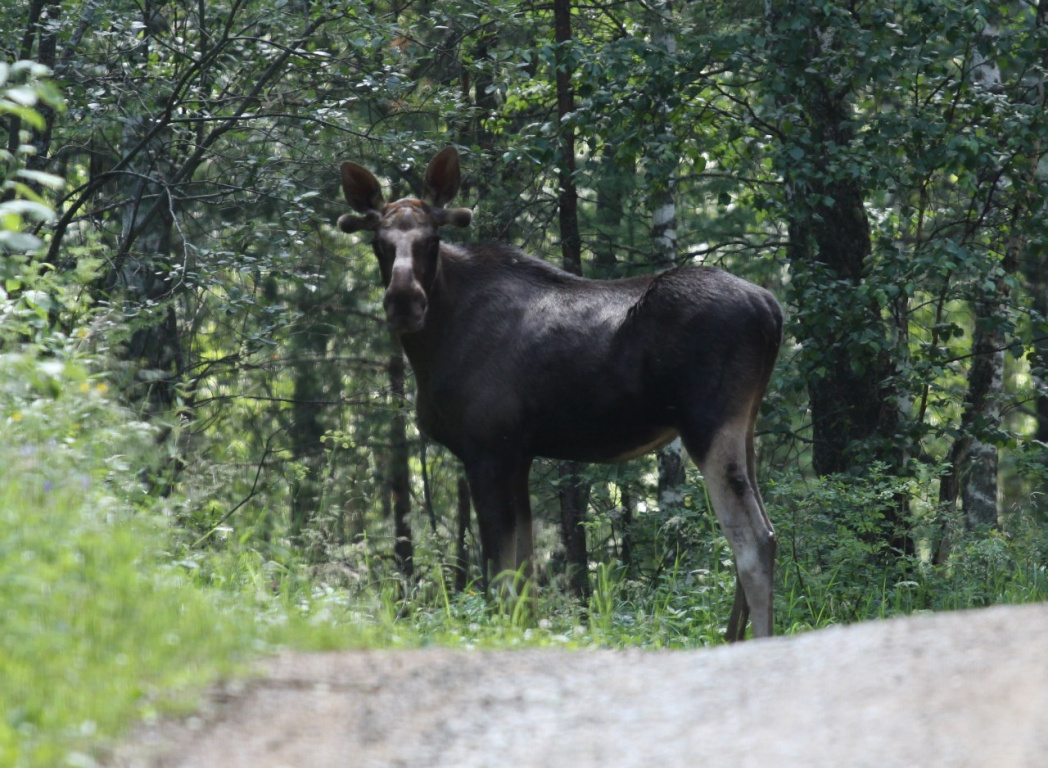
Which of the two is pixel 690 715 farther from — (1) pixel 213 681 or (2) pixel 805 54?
(2) pixel 805 54

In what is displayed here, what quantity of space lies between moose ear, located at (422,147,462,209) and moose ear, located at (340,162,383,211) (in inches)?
13.0

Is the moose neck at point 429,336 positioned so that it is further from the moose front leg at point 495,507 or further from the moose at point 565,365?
the moose front leg at point 495,507

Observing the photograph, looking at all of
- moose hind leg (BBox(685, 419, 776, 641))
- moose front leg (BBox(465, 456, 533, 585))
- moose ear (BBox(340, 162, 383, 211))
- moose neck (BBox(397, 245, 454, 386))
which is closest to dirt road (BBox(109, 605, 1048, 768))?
moose hind leg (BBox(685, 419, 776, 641))

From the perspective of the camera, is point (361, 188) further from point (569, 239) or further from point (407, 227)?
point (569, 239)

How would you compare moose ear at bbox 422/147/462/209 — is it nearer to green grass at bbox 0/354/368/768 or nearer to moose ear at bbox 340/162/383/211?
moose ear at bbox 340/162/383/211

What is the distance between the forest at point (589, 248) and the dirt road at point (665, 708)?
5.29 feet

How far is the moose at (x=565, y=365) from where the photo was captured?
290 inches

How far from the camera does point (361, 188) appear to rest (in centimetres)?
844

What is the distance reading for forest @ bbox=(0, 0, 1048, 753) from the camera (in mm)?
7203

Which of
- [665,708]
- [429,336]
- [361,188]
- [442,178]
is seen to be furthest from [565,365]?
[665,708]

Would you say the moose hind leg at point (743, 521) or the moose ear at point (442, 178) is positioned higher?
the moose ear at point (442, 178)

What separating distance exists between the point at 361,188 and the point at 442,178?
1.80 ft

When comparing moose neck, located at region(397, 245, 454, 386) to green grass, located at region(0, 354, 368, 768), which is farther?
moose neck, located at region(397, 245, 454, 386)

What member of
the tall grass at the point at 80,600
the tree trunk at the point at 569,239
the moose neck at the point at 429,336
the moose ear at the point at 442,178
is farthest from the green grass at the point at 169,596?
the tree trunk at the point at 569,239
